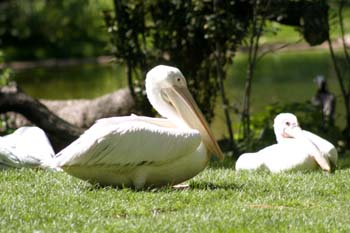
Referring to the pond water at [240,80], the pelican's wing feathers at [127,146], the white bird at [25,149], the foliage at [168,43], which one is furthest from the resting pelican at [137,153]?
the pond water at [240,80]

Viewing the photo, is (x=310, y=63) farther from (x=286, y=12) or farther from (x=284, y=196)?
(x=284, y=196)

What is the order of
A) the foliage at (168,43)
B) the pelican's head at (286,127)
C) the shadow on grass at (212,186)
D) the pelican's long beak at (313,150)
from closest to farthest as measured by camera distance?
the shadow on grass at (212,186) → the pelican's long beak at (313,150) → the pelican's head at (286,127) → the foliage at (168,43)

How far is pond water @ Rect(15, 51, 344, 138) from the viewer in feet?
68.8

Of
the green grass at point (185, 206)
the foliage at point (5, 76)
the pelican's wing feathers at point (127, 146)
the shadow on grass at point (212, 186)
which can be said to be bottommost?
the foliage at point (5, 76)

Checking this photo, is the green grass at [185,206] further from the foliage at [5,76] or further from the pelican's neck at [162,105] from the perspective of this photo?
the foliage at [5,76]

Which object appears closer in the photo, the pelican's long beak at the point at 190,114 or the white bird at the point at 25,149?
the pelican's long beak at the point at 190,114

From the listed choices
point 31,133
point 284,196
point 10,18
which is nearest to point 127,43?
point 31,133

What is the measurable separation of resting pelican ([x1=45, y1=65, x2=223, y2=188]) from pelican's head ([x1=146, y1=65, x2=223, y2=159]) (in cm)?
1

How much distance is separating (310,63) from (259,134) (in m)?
21.8

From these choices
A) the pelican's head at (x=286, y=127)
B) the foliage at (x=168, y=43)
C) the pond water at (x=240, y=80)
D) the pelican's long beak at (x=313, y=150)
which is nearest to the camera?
the pelican's long beak at (x=313, y=150)

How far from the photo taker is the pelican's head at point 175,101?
290 inches

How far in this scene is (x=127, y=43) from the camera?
12664mm

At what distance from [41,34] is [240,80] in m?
18.3

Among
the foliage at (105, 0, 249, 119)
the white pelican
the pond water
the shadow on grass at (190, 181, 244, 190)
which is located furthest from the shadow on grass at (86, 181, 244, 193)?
the pond water
